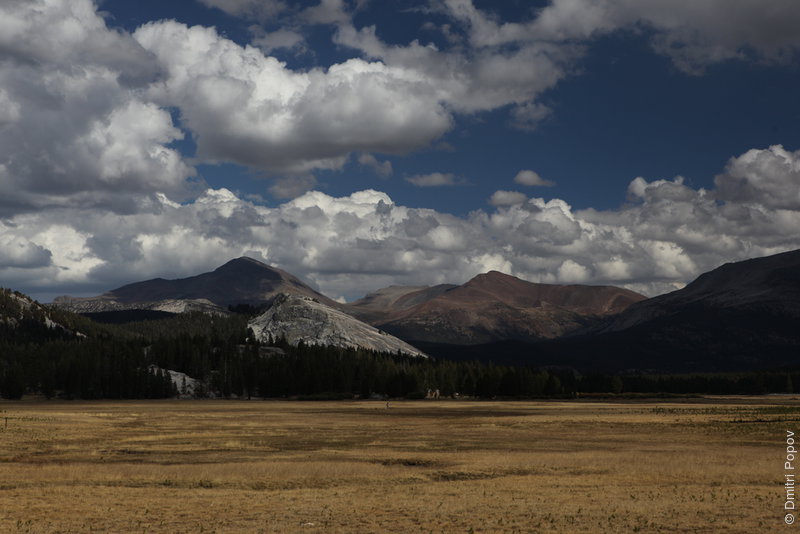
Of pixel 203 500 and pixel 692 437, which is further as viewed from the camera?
pixel 692 437

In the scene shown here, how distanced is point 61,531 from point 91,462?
2492cm

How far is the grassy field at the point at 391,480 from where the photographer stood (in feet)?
106

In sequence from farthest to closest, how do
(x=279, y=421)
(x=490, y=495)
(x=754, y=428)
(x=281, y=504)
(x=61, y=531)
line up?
1. (x=279, y=421)
2. (x=754, y=428)
3. (x=490, y=495)
4. (x=281, y=504)
5. (x=61, y=531)

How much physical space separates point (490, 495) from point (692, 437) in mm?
42647

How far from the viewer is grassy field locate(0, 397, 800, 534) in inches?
1268

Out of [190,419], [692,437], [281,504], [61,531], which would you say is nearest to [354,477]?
[281,504]

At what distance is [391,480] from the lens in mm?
45312

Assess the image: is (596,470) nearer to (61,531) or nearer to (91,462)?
(61,531)

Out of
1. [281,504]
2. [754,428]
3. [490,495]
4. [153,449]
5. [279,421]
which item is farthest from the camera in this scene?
[279,421]

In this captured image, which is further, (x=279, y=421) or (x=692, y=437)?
(x=279, y=421)

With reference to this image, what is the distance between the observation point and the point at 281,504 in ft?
121

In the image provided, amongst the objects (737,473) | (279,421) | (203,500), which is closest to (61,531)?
(203,500)

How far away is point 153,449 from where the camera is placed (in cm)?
6228

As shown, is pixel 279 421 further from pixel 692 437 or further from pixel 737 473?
pixel 737 473
